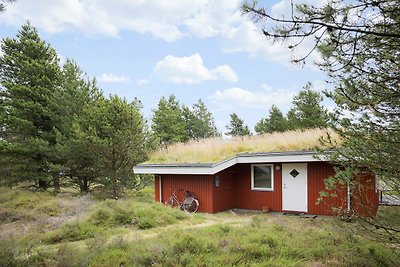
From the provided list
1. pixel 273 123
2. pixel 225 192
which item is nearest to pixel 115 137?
pixel 225 192

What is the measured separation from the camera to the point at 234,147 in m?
14.9

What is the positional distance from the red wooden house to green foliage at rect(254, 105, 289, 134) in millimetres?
17721

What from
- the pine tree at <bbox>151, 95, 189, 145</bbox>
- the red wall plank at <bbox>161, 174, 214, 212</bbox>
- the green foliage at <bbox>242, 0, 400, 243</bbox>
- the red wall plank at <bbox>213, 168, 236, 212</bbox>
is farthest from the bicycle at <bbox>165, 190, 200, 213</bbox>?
the pine tree at <bbox>151, 95, 189, 145</bbox>

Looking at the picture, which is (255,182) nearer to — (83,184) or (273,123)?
(83,184)

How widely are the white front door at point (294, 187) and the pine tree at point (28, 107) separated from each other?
12.1m

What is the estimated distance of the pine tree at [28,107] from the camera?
60.4 ft

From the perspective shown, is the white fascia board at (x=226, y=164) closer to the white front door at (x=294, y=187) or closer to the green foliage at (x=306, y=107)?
the white front door at (x=294, y=187)

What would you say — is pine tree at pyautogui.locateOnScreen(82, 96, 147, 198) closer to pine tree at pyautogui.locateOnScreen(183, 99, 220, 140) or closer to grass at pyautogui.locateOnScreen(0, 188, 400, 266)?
grass at pyautogui.locateOnScreen(0, 188, 400, 266)

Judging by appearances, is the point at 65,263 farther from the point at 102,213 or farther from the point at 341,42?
the point at 341,42

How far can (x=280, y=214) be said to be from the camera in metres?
13.2

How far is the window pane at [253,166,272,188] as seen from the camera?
13.9 m

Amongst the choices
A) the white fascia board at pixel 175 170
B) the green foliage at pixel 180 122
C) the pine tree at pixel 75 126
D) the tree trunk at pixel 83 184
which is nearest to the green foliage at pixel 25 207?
the pine tree at pixel 75 126

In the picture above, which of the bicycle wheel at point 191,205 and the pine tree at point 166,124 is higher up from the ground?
the pine tree at point 166,124

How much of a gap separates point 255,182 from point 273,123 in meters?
21.8
